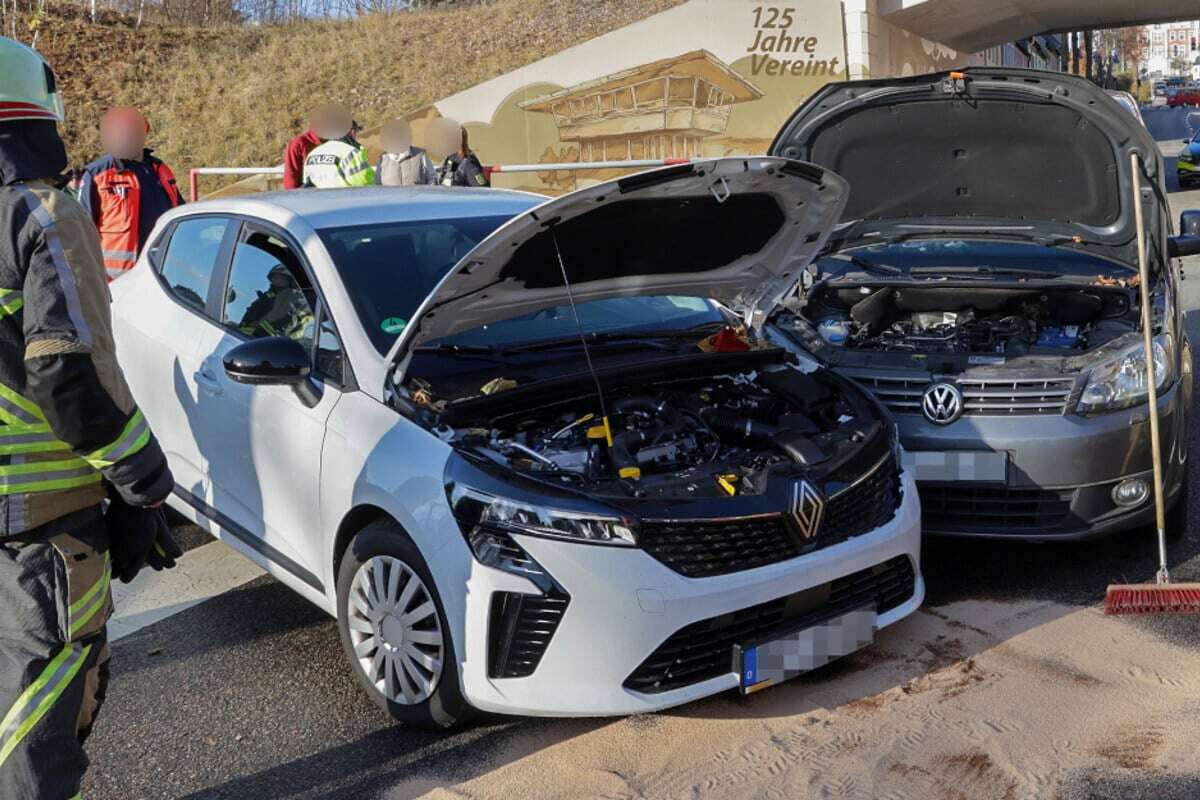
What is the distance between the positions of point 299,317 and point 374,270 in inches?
13.1

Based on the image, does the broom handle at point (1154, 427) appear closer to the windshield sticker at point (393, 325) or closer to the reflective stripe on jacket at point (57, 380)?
the windshield sticker at point (393, 325)

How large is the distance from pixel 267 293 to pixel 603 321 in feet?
4.24

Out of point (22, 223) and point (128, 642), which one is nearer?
point (22, 223)

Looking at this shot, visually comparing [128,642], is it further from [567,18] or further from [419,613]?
[567,18]

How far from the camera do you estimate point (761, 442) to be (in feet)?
13.2

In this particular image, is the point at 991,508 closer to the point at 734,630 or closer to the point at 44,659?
the point at 734,630

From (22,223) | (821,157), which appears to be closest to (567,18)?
(821,157)

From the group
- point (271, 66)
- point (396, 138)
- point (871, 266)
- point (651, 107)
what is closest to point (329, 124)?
point (396, 138)

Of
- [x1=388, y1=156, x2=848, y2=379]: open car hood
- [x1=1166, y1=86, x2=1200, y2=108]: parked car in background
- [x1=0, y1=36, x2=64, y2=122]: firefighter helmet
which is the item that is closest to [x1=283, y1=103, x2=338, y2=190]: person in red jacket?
[x1=388, y1=156, x2=848, y2=379]: open car hood

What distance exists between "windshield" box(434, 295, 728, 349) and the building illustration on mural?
17.0m

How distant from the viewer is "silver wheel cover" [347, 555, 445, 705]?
3.57 metres

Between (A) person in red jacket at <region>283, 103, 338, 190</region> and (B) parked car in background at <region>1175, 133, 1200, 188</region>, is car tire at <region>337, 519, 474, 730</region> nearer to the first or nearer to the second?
(A) person in red jacket at <region>283, 103, 338, 190</region>

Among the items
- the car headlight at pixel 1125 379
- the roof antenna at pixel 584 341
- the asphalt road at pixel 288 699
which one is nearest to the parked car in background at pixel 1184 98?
the car headlight at pixel 1125 379

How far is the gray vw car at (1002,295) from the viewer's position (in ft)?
15.2
